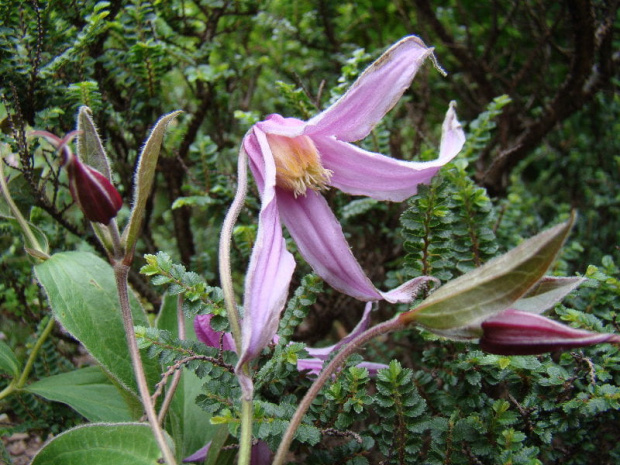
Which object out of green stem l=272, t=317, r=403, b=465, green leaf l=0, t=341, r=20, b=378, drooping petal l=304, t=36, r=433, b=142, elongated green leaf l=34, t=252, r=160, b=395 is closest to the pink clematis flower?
drooping petal l=304, t=36, r=433, b=142

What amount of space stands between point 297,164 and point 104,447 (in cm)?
47

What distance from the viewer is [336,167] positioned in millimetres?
867

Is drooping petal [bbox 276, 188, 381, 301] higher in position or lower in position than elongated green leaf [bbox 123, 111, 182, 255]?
lower

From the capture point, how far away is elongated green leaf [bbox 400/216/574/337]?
1.87 feet

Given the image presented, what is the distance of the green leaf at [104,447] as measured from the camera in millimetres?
711

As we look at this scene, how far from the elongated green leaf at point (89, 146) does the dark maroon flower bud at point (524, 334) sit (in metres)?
0.53

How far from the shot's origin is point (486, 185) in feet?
4.65

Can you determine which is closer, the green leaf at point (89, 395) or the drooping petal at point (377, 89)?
the drooping petal at point (377, 89)

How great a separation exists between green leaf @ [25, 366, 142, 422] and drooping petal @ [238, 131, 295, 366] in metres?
0.37

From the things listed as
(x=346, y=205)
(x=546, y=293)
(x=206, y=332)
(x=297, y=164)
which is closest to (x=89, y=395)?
(x=206, y=332)

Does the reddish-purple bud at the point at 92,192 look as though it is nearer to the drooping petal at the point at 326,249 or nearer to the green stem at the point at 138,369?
the green stem at the point at 138,369

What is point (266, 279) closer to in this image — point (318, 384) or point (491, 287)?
point (318, 384)

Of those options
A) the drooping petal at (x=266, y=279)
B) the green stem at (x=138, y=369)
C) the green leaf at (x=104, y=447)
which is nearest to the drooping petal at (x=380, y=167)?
the drooping petal at (x=266, y=279)

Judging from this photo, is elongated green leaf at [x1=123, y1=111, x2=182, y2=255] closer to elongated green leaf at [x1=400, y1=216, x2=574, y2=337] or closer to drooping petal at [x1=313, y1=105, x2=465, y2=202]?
drooping petal at [x1=313, y1=105, x2=465, y2=202]
